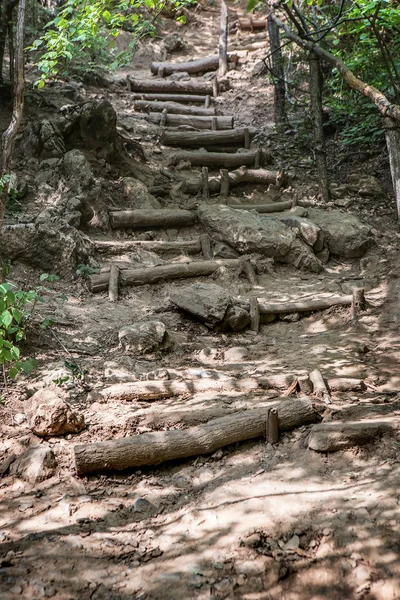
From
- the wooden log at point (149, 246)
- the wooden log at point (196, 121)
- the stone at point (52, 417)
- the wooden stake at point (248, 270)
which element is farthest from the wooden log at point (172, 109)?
the stone at point (52, 417)

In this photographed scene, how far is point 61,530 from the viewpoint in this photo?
2.77 metres

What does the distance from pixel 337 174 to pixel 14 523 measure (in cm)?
1067

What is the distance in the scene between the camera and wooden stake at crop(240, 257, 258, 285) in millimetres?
7879

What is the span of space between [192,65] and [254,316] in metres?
15.2

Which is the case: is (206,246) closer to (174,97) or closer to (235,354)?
(235,354)

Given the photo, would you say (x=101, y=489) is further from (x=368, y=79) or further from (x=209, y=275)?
(x=368, y=79)

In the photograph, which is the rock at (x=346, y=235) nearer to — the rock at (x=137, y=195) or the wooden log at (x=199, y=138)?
the rock at (x=137, y=195)

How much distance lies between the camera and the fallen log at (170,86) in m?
15.9

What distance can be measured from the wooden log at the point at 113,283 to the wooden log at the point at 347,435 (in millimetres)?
4184

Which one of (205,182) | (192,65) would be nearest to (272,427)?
(205,182)

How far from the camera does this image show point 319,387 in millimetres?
4242

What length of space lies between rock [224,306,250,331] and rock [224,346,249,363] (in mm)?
613

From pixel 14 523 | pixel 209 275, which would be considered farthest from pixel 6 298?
pixel 209 275

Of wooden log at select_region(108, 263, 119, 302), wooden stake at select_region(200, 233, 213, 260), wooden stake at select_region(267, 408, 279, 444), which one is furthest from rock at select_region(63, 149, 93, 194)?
wooden stake at select_region(267, 408, 279, 444)
